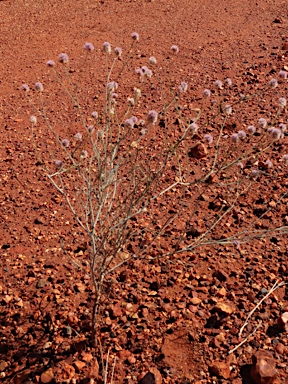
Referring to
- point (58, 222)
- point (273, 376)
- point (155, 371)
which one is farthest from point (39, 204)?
point (273, 376)

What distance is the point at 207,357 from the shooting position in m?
2.77

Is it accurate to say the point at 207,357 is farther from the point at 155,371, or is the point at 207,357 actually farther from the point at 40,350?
the point at 40,350

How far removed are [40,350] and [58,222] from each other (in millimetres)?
1275

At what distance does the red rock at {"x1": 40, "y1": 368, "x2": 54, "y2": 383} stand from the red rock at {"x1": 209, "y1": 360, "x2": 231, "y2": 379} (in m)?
1.02

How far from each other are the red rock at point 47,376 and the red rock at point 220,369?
1018mm

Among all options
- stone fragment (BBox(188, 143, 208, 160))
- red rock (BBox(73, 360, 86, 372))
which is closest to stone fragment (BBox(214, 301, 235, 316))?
red rock (BBox(73, 360, 86, 372))

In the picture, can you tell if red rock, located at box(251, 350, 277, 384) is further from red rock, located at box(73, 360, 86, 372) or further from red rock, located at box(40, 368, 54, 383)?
red rock, located at box(40, 368, 54, 383)

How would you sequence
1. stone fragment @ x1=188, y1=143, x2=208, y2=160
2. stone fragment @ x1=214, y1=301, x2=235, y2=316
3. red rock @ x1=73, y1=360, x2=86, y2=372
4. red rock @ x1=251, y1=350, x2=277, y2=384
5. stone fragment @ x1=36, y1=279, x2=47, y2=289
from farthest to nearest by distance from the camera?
stone fragment @ x1=188, y1=143, x2=208, y2=160 → stone fragment @ x1=36, y1=279, x2=47, y2=289 → stone fragment @ x1=214, y1=301, x2=235, y2=316 → red rock @ x1=73, y1=360, x2=86, y2=372 → red rock @ x1=251, y1=350, x2=277, y2=384

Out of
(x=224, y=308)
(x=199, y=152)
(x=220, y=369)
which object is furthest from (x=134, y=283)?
(x=199, y=152)

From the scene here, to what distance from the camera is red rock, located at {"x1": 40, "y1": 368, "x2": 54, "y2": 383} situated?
2.64 metres

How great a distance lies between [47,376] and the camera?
2.66 metres

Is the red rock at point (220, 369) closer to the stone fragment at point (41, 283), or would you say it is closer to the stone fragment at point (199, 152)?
the stone fragment at point (41, 283)

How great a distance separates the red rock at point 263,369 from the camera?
8.46 ft

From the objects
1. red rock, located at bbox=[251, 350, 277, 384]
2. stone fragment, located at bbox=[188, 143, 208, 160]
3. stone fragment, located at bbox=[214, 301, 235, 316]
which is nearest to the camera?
red rock, located at bbox=[251, 350, 277, 384]
